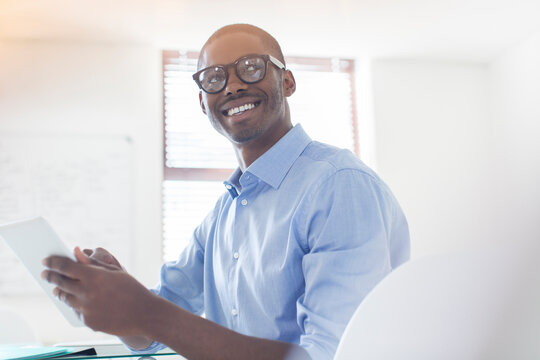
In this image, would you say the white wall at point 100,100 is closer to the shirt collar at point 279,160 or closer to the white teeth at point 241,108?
the white teeth at point 241,108

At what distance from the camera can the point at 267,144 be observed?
3.96 feet

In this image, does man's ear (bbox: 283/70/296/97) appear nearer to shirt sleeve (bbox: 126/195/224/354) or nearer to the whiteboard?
shirt sleeve (bbox: 126/195/224/354)

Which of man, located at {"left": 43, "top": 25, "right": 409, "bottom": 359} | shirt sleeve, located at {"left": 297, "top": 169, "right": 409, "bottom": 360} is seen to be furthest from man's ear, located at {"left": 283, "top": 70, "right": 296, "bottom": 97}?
shirt sleeve, located at {"left": 297, "top": 169, "right": 409, "bottom": 360}

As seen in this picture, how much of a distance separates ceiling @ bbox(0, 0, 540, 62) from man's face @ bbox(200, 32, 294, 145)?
193 centimetres

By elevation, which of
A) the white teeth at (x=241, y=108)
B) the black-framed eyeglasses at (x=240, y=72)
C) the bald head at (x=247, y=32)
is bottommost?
the white teeth at (x=241, y=108)

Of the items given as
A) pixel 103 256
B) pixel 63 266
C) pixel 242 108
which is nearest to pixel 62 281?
pixel 63 266

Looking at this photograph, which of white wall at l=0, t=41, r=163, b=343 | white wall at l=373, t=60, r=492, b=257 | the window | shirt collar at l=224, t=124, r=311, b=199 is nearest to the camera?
shirt collar at l=224, t=124, r=311, b=199

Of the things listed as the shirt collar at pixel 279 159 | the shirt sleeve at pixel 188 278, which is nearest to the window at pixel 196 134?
the shirt sleeve at pixel 188 278

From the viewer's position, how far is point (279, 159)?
105cm

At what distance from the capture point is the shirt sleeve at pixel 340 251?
743 millimetres

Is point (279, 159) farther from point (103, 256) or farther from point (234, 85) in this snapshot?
point (103, 256)

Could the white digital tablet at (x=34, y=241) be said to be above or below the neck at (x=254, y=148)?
below

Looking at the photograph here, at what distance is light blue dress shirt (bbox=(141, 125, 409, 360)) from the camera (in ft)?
2.50

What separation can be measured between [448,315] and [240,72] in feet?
2.95
